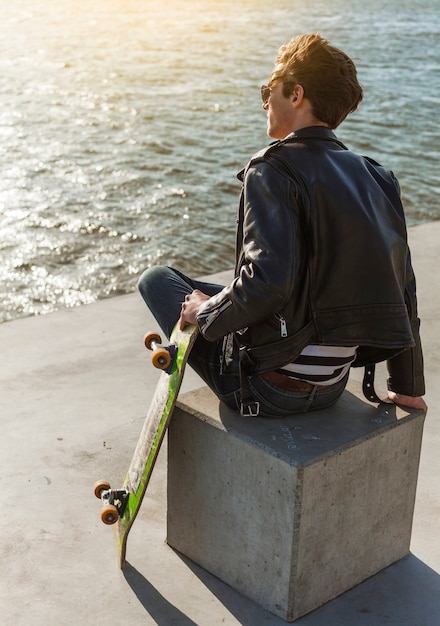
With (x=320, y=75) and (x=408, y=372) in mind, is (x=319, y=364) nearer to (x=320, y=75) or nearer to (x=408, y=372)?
(x=408, y=372)

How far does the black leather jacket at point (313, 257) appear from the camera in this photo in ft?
8.24

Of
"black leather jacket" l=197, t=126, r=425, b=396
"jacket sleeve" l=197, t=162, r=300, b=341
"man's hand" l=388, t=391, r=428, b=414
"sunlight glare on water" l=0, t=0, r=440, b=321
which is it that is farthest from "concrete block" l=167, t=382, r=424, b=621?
"sunlight glare on water" l=0, t=0, r=440, b=321

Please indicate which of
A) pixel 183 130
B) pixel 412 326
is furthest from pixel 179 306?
pixel 183 130

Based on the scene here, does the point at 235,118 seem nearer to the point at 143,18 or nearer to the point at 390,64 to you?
the point at 390,64

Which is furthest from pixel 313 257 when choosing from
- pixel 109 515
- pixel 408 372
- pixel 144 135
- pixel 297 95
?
pixel 144 135

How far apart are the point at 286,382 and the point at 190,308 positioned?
13.9 inches

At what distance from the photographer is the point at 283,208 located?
8.23 feet

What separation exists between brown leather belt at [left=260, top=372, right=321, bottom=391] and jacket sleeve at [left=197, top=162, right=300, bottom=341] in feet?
0.81

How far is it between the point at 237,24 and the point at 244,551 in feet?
72.8

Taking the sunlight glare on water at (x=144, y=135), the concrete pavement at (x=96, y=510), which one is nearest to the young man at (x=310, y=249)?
the concrete pavement at (x=96, y=510)

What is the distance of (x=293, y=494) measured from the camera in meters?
2.60

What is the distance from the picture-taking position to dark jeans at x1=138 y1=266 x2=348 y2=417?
2809 mm

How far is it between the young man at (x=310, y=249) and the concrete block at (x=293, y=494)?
0.56 feet

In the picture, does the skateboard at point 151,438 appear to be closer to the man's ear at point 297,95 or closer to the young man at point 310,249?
the young man at point 310,249
